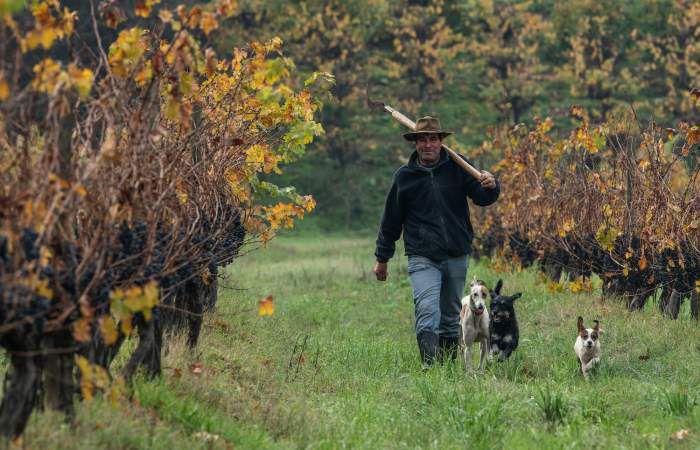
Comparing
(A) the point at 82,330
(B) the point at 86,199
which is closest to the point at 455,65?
(B) the point at 86,199

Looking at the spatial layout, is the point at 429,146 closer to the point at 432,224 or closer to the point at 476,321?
the point at 432,224

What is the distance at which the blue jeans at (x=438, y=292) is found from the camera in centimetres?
921

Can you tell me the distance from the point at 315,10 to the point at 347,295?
79.1 ft

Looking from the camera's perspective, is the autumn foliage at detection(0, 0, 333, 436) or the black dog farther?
the black dog

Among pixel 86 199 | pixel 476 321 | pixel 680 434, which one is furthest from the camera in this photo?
pixel 476 321

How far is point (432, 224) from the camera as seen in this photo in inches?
369

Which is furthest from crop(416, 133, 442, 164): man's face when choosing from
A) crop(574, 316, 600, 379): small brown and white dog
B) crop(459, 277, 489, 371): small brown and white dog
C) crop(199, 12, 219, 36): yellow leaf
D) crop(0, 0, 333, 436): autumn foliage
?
crop(199, 12, 219, 36): yellow leaf

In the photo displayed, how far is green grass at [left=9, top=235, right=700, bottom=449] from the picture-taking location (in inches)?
232

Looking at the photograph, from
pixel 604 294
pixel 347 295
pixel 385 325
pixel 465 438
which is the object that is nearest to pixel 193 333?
pixel 465 438

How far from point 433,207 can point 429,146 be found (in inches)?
23.7

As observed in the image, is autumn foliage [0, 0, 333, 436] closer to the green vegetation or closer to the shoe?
the shoe

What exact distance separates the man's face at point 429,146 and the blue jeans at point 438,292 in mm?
994

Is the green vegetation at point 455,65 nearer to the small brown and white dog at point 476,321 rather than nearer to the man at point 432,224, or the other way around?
the small brown and white dog at point 476,321

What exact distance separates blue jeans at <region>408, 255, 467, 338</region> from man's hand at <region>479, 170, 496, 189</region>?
0.78 metres
